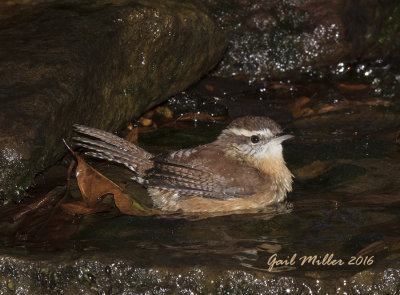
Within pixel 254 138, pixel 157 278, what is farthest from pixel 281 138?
pixel 157 278

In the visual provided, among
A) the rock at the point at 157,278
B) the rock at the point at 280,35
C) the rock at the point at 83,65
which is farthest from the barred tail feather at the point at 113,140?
the rock at the point at 280,35

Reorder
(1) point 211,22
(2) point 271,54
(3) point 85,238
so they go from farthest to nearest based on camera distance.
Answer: (2) point 271,54 < (1) point 211,22 < (3) point 85,238

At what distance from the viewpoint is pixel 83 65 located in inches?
274

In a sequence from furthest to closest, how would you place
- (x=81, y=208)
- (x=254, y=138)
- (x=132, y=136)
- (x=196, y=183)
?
1. (x=132, y=136)
2. (x=254, y=138)
3. (x=196, y=183)
4. (x=81, y=208)

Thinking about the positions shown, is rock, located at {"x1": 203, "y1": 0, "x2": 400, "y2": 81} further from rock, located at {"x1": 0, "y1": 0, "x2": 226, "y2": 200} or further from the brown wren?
the brown wren

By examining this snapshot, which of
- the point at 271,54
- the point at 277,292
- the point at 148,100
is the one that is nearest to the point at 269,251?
the point at 277,292

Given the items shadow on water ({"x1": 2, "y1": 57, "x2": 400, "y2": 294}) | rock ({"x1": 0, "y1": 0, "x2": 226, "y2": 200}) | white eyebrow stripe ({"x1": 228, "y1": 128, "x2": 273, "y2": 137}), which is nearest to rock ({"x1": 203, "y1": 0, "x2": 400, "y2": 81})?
rock ({"x1": 0, "y1": 0, "x2": 226, "y2": 200})

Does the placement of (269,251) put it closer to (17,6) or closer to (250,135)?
(250,135)

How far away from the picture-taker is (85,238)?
5637 millimetres

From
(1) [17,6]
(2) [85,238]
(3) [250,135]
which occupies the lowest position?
(2) [85,238]

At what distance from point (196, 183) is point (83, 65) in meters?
1.66

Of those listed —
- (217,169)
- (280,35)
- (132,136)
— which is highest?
(280,35)

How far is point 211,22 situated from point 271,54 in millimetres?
1646

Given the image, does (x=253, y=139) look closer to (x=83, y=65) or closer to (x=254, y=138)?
(x=254, y=138)
